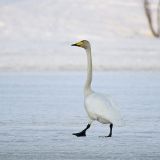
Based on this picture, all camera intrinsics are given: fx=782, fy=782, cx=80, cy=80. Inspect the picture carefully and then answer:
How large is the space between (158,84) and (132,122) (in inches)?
240

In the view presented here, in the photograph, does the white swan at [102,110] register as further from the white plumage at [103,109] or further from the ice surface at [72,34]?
the ice surface at [72,34]

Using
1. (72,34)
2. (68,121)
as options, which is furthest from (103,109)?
(72,34)

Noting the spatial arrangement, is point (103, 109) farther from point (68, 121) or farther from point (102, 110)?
point (68, 121)

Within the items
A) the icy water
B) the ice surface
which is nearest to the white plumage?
the icy water

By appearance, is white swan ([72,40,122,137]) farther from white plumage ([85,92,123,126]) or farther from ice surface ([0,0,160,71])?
ice surface ([0,0,160,71])

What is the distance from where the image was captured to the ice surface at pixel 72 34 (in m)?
23.3

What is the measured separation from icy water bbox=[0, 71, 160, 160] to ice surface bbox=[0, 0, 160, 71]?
6.10m

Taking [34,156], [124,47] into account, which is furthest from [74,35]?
[34,156]

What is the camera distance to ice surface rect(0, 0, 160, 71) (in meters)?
23.3

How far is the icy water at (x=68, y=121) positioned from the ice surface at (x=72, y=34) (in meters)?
6.10

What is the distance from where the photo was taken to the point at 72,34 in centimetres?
3906

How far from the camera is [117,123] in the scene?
7.95m

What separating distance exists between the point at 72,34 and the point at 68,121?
2955 cm

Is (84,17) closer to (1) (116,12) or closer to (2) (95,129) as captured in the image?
(1) (116,12)
